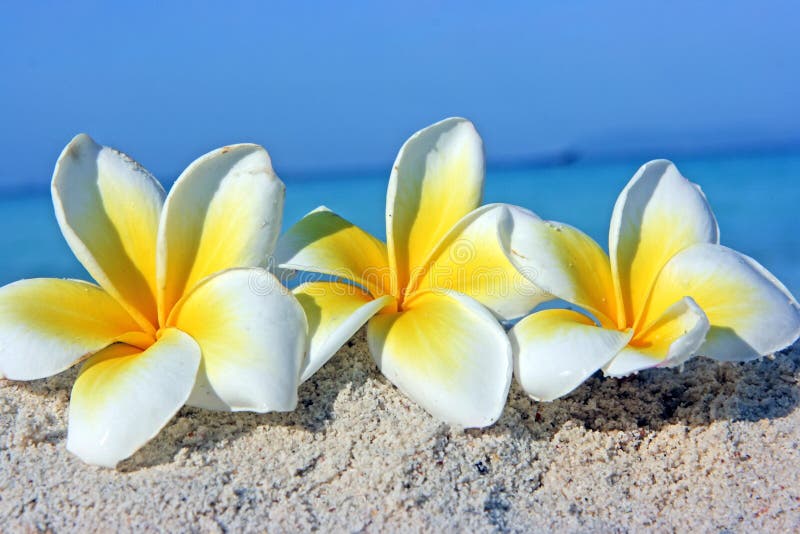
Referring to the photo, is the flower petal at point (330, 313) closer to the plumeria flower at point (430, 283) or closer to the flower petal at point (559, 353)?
the plumeria flower at point (430, 283)

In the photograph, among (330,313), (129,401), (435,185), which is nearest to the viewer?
(129,401)

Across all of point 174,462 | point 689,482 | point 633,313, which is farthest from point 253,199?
point 689,482

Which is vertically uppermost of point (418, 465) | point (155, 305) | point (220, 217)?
point (220, 217)

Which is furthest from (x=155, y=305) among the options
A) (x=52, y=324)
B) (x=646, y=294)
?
(x=646, y=294)

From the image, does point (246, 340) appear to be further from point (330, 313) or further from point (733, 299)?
point (733, 299)

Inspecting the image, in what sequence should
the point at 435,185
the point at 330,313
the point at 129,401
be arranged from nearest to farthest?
the point at 129,401 < the point at 330,313 < the point at 435,185

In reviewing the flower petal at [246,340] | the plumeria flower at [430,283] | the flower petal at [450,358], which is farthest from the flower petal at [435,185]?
the flower petal at [246,340]

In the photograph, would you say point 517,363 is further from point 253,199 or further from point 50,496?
point 50,496

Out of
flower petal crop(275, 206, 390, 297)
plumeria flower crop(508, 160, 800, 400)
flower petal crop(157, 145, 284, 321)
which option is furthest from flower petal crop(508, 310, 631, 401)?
flower petal crop(157, 145, 284, 321)
